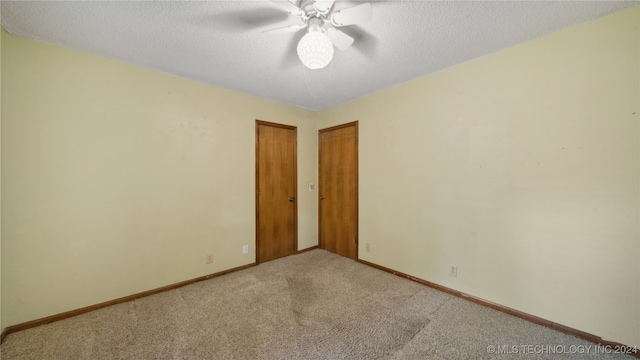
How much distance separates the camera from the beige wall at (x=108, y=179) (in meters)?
1.79

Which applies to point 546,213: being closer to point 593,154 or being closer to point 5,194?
point 593,154

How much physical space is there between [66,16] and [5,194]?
1.47 metres

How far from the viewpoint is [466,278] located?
2250mm

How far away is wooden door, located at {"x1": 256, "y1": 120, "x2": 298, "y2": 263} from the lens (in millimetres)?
3211

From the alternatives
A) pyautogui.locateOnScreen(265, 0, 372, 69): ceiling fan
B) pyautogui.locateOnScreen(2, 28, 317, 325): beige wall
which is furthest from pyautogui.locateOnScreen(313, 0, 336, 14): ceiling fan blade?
pyautogui.locateOnScreen(2, 28, 317, 325): beige wall

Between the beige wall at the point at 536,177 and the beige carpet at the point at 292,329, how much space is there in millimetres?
341

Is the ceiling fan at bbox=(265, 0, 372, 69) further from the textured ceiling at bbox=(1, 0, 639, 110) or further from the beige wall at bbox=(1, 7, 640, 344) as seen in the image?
the beige wall at bbox=(1, 7, 640, 344)

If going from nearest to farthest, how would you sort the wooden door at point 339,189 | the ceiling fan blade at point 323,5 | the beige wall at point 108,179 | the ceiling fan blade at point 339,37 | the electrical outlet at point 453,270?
the ceiling fan blade at point 323,5, the ceiling fan blade at point 339,37, the beige wall at point 108,179, the electrical outlet at point 453,270, the wooden door at point 339,189

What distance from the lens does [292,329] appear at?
1.81m

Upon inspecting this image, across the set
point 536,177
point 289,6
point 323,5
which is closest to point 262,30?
point 289,6

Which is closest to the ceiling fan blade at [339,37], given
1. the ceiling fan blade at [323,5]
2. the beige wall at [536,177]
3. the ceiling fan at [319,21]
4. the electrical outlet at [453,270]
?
the ceiling fan at [319,21]

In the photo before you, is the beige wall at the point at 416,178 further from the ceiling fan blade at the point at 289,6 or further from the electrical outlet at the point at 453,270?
the ceiling fan blade at the point at 289,6

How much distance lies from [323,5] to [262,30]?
649 millimetres

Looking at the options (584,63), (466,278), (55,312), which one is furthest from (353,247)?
(55,312)
